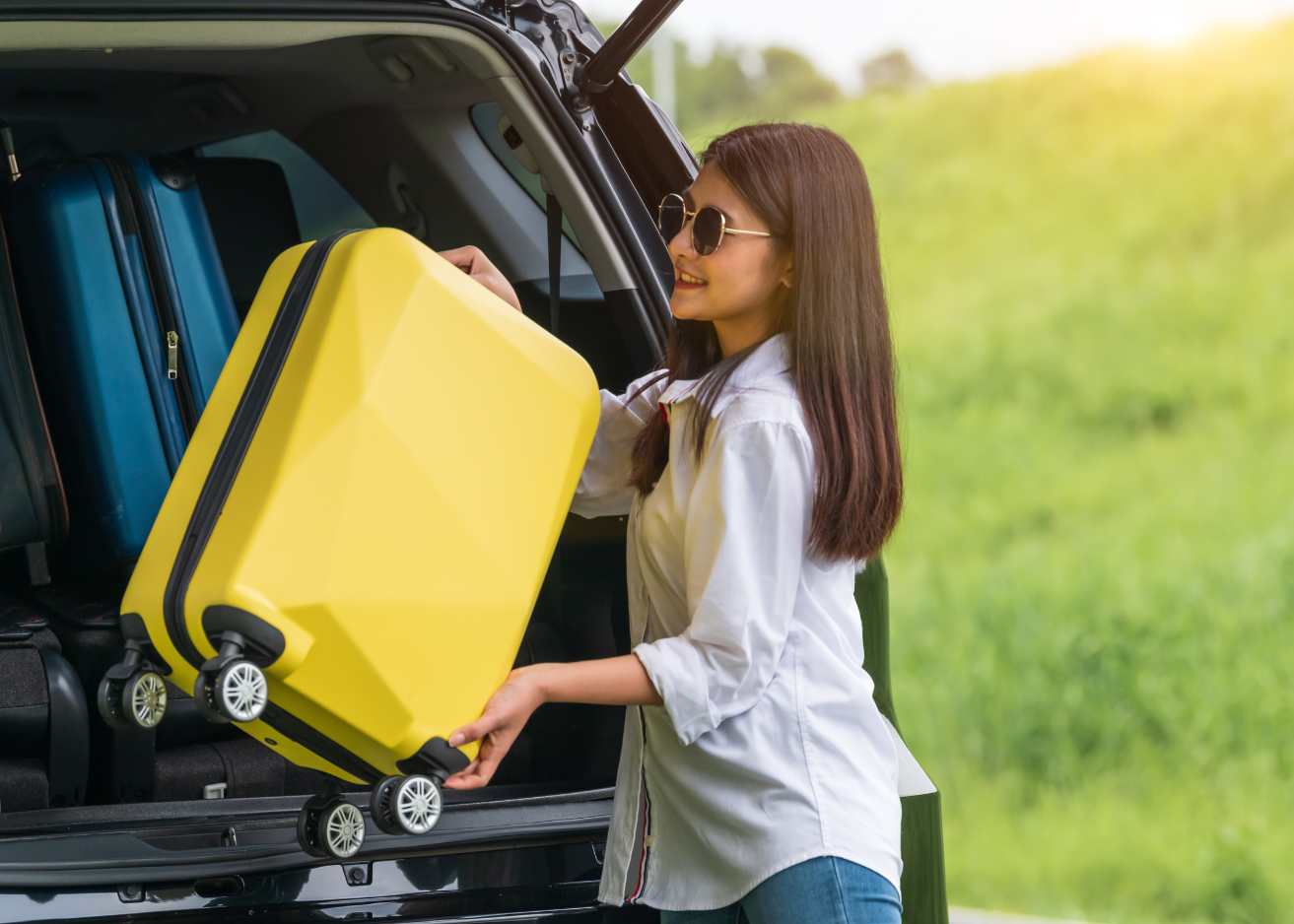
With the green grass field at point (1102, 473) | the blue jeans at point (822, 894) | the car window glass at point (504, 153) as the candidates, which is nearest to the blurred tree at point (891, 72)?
the green grass field at point (1102, 473)

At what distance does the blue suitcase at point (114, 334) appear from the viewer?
2.43 metres

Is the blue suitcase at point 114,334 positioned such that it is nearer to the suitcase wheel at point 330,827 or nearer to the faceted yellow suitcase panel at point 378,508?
the faceted yellow suitcase panel at point 378,508

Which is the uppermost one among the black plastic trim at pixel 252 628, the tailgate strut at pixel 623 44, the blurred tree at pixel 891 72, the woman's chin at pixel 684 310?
the blurred tree at pixel 891 72

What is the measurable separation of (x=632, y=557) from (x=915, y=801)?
20.7 inches

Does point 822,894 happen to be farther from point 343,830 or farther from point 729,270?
point 729,270

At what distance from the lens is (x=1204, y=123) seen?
11227mm

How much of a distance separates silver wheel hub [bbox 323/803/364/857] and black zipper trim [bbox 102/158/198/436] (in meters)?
0.79

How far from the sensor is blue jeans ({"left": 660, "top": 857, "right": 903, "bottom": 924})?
5.89 ft

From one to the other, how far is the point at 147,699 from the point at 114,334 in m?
0.86

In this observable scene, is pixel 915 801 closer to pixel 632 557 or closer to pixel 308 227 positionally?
pixel 632 557

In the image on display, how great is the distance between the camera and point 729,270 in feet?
6.22

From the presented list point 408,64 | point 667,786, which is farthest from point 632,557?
point 408,64

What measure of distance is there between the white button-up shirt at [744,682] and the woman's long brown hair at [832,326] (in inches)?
0.9

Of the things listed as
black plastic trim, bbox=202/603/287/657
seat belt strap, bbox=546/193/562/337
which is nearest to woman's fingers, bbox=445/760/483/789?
black plastic trim, bbox=202/603/287/657
